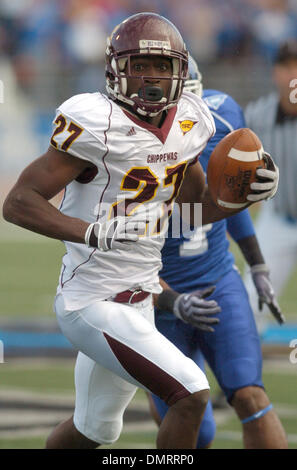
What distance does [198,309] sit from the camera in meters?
3.76

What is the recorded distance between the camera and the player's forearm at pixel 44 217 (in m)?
3.24

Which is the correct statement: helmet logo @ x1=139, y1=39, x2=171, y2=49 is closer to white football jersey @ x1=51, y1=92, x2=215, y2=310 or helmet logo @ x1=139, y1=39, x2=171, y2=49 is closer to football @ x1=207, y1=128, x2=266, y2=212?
white football jersey @ x1=51, y1=92, x2=215, y2=310

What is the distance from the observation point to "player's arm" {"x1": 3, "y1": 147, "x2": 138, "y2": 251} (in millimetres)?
3236

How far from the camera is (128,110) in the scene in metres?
3.43

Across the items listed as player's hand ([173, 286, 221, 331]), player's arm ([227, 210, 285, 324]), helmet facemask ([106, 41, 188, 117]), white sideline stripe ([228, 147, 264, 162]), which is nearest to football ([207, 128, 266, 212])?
white sideline stripe ([228, 147, 264, 162])

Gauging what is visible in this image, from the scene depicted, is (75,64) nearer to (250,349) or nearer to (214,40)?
(214,40)

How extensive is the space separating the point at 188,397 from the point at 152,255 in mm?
563

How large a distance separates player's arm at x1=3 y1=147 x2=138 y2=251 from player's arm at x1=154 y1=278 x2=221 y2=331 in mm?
608

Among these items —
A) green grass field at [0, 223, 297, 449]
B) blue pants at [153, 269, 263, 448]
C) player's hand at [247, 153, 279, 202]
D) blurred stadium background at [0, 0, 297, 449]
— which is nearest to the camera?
player's hand at [247, 153, 279, 202]

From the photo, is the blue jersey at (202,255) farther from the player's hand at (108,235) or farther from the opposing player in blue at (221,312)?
the player's hand at (108,235)

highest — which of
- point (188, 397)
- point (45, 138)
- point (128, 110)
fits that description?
point (128, 110)

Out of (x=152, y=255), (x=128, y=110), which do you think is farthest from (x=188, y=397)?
(x=128, y=110)

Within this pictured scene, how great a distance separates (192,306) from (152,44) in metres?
1.01

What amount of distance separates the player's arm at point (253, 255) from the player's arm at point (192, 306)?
1.53ft
